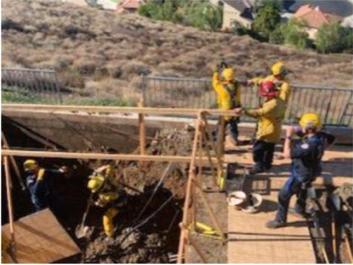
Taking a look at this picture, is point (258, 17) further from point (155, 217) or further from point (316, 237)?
point (316, 237)

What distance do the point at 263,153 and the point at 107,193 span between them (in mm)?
2885

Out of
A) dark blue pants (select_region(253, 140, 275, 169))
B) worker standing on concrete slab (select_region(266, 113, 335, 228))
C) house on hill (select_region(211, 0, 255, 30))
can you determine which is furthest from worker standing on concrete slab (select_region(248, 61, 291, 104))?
house on hill (select_region(211, 0, 255, 30))

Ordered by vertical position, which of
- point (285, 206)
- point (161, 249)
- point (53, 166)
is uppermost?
point (285, 206)

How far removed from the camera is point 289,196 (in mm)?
9086

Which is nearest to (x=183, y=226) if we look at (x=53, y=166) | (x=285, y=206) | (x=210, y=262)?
(x=210, y=262)

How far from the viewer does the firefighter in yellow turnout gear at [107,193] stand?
11.1 meters

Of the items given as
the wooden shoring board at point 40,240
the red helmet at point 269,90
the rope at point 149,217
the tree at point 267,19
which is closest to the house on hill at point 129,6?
the tree at point 267,19

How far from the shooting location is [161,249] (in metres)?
11.4

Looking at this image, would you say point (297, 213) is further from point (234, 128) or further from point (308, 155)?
point (234, 128)

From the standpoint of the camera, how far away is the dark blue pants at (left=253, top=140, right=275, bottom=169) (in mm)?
10195

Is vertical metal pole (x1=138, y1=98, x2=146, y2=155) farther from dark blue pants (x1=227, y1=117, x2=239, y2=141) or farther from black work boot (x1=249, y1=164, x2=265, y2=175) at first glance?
black work boot (x1=249, y1=164, x2=265, y2=175)

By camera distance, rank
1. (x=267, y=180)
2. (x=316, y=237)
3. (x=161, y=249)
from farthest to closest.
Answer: (x=161, y=249), (x=267, y=180), (x=316, y=237)

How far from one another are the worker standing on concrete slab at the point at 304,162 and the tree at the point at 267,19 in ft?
75.0

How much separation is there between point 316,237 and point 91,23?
1882cm
